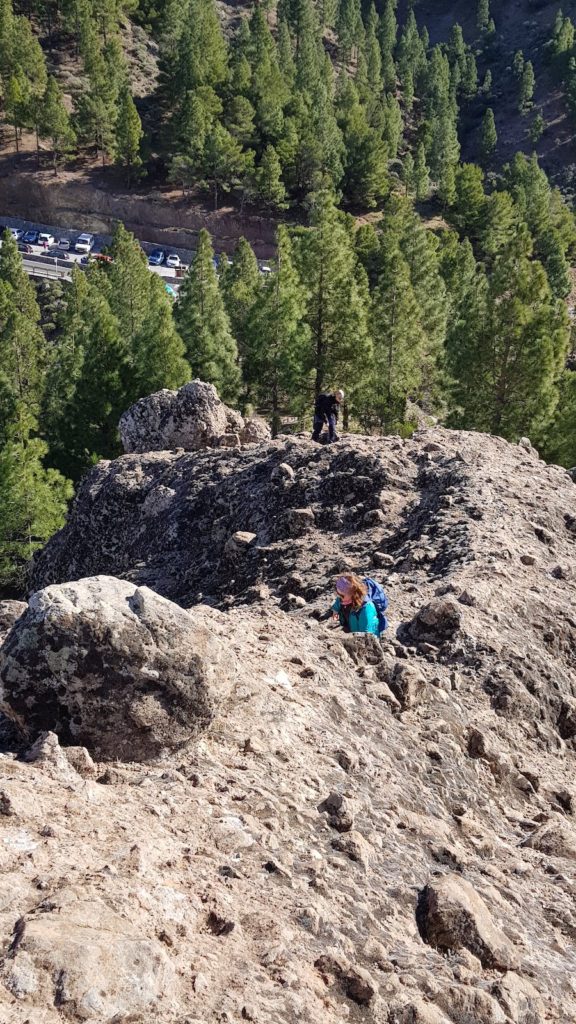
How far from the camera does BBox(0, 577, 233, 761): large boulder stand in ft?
25.6

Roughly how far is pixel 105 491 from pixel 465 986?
584 inches

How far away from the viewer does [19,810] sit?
654 centimetres

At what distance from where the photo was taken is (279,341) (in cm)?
3369

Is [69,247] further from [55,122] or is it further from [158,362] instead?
[158,362]

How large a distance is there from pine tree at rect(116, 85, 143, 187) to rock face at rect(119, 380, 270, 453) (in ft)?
214

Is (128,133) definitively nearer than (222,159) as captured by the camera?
No

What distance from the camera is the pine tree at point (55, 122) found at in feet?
261

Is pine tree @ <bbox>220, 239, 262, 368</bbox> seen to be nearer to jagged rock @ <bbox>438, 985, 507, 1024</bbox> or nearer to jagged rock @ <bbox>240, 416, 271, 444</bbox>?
jagged rock @ <bbox>240, 416, 271, 444</bbox>

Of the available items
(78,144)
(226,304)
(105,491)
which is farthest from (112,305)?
(78,144)

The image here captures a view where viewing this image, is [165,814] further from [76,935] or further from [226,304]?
[226,304]

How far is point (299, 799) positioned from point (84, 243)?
78.8 m

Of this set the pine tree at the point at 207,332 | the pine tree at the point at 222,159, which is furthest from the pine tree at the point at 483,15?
the pine tree at the point at 207,332

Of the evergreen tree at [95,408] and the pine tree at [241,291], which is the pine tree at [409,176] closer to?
the pine tree at [241,291]

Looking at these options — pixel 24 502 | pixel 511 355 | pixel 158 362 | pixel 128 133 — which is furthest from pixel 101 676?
pixel 128 133
